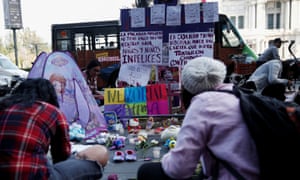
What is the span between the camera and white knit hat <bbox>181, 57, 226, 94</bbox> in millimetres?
1653

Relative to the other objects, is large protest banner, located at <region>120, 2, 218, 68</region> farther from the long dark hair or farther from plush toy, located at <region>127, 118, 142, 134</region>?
the long dark hair

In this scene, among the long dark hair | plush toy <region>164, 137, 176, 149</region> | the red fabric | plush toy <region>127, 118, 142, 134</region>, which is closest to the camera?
the red fabric

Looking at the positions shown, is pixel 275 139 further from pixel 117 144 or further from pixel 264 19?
pixel 264 19

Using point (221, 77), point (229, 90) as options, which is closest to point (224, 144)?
point (229, 90)

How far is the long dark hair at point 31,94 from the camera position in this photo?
1757mm

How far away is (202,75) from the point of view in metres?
1.65

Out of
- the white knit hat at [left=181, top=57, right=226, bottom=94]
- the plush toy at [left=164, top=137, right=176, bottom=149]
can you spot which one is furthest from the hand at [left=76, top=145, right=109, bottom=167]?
the plush toy at [left=164, top=137, right=176, bottom=149]

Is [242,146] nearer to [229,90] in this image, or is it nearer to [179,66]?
[229,90]

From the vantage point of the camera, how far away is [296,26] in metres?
36.1

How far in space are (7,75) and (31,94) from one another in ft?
31.6

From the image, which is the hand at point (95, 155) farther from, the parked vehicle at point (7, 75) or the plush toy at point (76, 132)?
the parked vehicle at point (7, 75)

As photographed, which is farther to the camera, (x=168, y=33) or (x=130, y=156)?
(x=168, y=33)

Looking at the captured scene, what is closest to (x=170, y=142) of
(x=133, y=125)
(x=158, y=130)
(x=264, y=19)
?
(x=158, y=130)

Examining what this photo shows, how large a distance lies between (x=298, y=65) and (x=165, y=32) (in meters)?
8.37
